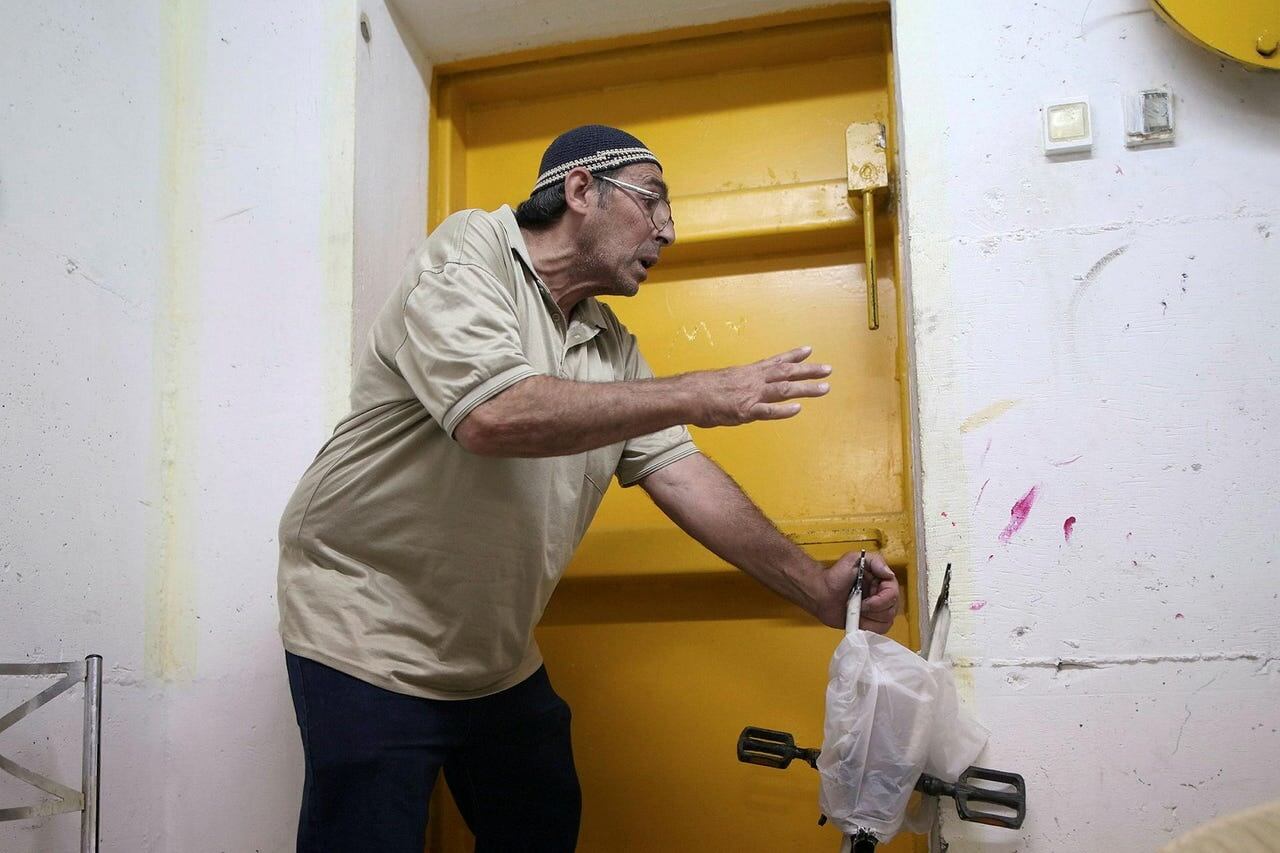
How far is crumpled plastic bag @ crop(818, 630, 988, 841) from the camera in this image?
4.66 ft

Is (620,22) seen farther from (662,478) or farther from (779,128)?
(662,478)

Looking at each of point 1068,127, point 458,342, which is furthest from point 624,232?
point 1068,127

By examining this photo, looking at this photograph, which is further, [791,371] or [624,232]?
[624,232]

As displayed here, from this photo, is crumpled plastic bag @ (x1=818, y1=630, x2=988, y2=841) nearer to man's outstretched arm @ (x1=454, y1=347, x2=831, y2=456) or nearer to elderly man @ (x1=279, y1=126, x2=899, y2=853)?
elderly man @ (x1=279, y1=126, x2=899, y2=853)

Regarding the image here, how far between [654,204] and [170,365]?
40.2 inches

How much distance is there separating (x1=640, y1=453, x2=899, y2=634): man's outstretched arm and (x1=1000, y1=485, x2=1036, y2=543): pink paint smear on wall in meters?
0.19

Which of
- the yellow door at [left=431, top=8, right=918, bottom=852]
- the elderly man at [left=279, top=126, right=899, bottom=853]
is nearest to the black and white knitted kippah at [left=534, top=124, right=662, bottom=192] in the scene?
the elderly man at [left=279, top=126, right=899, bottom=853]

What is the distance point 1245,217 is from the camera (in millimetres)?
1687

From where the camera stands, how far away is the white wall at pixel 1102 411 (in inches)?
62.8

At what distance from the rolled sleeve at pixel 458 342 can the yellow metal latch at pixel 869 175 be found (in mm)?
762

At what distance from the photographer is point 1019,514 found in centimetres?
168

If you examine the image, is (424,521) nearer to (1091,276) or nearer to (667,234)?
(667,234)

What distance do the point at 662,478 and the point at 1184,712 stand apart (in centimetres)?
90

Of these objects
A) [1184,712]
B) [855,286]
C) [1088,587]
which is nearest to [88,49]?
[855,286]
